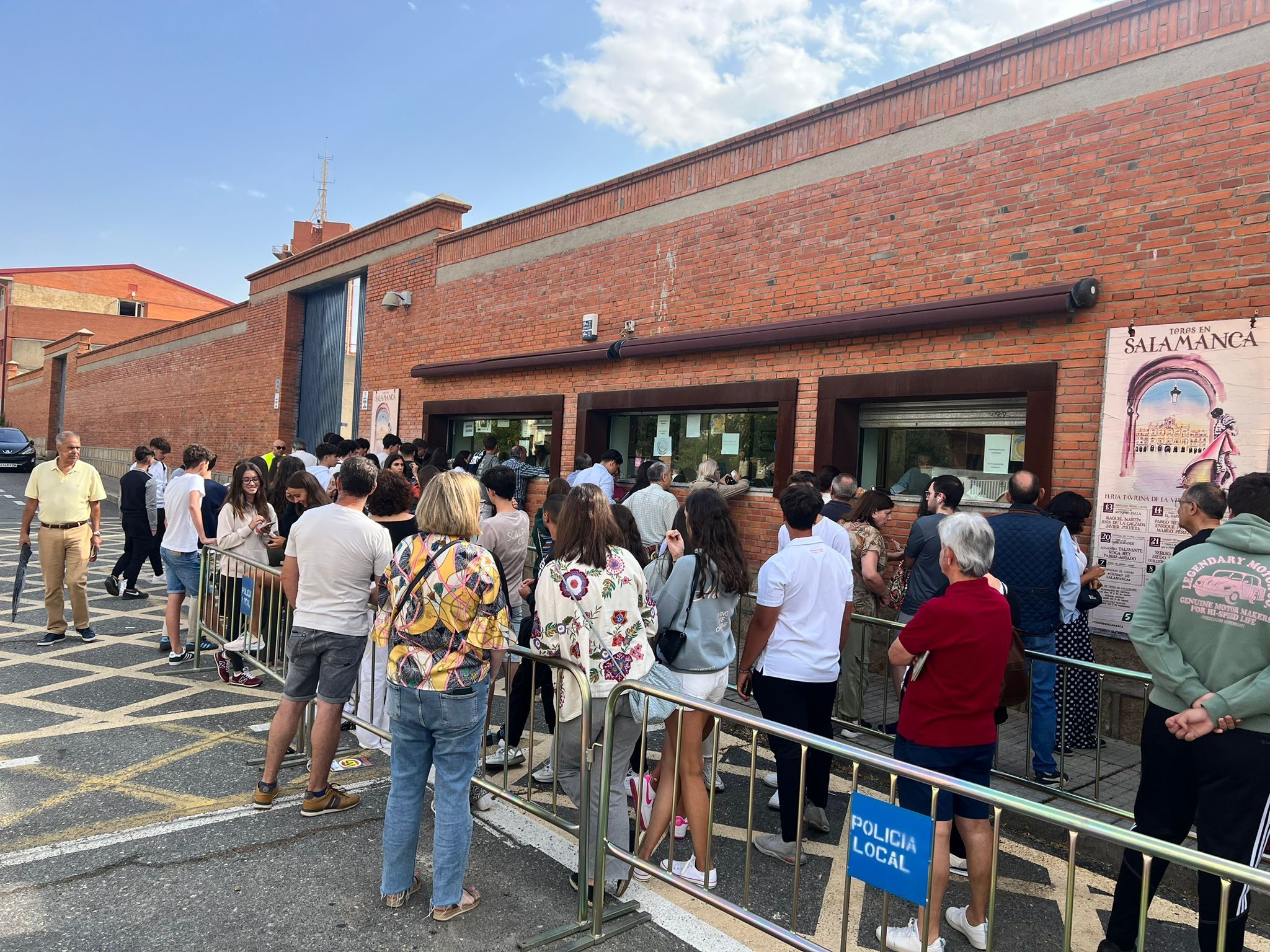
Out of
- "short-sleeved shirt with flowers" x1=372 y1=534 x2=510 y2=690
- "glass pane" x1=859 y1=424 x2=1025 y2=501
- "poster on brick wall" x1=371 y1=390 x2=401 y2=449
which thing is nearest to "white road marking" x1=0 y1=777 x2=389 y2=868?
"short-sleeved shirt with flowers" x1=372 y1=534 x2=510 y2=690

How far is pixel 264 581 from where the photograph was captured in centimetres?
599

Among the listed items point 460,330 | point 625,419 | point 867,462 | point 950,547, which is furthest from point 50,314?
point 950,547

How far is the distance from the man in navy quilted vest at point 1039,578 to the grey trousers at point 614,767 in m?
2.83

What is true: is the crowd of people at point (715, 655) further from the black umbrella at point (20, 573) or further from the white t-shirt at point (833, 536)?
the black umbrella at point (20, 573)

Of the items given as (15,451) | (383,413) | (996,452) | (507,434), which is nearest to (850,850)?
(996,452)

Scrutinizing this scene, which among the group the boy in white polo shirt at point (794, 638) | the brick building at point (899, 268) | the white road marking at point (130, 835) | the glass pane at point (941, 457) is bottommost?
the white road marking at point (130, 835)

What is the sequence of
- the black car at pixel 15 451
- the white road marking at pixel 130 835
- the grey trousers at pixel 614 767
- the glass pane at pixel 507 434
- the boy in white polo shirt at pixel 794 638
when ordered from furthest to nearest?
the black car at pixel 15 451 → the glass pane at pixel 507 434 → the boy in white polo shirt at pixel 794 638 → the white road marking at pixel 130 835 → the grey trousers at pixel 614 767

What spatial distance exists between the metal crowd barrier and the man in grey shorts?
63.2 inches

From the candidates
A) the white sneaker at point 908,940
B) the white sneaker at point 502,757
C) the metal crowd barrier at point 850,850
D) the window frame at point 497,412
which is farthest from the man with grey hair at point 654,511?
the white sneaker at point 908,940

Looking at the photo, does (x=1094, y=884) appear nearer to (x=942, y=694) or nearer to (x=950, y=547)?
(x=942, y=694)

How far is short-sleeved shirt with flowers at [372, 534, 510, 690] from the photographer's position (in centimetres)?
331

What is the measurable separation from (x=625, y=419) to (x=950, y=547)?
786 centimetres

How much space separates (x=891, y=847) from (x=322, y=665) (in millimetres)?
3008

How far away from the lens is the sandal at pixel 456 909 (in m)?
3.27
